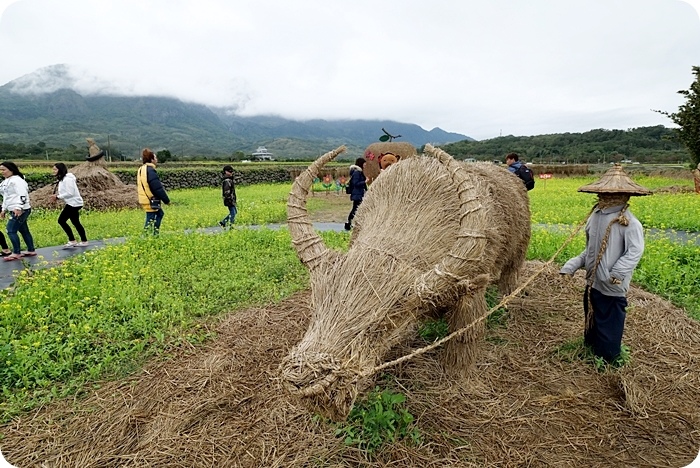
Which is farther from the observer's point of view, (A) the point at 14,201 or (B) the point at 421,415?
(A) the point at 14,201

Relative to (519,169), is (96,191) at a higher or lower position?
lower

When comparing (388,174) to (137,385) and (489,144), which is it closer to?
(137,385)

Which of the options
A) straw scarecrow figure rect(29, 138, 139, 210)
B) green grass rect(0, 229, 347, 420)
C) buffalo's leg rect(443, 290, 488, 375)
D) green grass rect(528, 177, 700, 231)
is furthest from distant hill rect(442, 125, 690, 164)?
buffalo's leg rect(443, 290, 488, 375)

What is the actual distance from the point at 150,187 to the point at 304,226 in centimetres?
636

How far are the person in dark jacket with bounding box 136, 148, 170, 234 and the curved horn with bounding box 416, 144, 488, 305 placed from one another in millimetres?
7041

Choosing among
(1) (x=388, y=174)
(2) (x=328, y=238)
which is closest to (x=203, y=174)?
(2) (x=328, y=238)

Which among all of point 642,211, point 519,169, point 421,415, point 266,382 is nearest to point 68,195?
point 266,382

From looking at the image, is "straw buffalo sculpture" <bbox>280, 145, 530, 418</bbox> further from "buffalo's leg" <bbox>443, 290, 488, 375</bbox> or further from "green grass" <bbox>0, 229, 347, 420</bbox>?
"green grass" <bbox>0, 229, 347, 420</bbox>

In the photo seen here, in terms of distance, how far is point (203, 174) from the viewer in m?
25.3

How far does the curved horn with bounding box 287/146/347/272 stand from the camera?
326 centimetres

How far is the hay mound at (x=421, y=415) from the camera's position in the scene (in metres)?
3.13

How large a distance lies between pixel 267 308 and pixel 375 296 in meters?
3.09

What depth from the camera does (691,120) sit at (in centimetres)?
1994

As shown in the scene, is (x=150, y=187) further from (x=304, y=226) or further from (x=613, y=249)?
(x=613, y=249)
